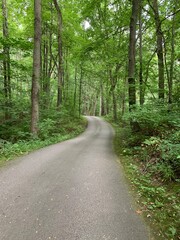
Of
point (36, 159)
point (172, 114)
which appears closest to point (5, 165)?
point (36, 159)

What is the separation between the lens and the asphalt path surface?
259 cm

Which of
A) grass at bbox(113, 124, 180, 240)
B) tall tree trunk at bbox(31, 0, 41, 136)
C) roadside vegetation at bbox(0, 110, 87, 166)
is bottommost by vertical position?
grass at bbox(113, 124, 180, 240)

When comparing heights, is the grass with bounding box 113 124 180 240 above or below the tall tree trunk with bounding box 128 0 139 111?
below

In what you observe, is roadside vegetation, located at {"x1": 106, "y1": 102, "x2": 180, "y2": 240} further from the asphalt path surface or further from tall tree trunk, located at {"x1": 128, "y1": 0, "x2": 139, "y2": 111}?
tall tree trunk, located at {"x1": 128, "y1": 0, "x2": 139, "y2": 111}

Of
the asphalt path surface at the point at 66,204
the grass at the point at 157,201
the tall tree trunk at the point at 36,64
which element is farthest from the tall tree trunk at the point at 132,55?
the tall tree trunk at the point at 36,64

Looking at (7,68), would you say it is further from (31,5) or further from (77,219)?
(77,219)

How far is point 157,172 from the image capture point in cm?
488

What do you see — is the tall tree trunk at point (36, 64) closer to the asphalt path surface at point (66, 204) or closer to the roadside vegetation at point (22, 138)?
the roadside vegetation at point (22, 138)

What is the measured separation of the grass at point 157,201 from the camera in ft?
9.07

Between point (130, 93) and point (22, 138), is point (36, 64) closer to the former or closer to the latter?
point (22, 138)

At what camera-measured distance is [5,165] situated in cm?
536

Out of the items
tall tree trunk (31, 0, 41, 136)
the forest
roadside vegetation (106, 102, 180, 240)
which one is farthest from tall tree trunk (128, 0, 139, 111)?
tall tree trunk (31, 0, 41, 136)

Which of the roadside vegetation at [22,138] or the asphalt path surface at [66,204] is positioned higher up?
the roadside vegetation at [22,138]

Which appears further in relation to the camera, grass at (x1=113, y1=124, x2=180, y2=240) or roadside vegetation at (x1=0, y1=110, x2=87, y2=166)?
roadside vegetation at (x1=0, y1=110, x2=87, y2=166)
